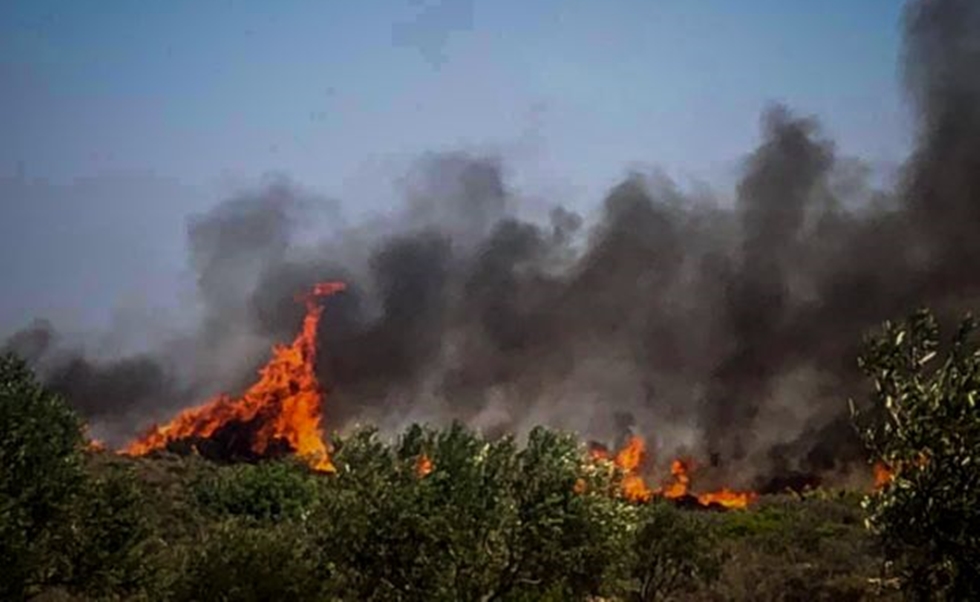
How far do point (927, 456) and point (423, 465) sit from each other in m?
14.5

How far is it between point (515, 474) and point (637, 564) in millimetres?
23268

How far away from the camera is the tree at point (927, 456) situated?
19344mm

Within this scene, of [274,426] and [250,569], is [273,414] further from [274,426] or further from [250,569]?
[250,569]

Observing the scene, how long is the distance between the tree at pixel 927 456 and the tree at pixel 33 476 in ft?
80.7

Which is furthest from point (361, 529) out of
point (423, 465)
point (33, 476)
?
point (33, 476)

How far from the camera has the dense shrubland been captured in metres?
20.1

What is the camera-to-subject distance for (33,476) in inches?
1256

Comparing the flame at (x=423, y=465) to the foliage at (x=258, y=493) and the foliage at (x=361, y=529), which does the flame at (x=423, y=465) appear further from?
the foliage at (x=258, y=493)

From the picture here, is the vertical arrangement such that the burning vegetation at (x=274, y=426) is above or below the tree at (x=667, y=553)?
above

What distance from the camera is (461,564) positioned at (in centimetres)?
2756

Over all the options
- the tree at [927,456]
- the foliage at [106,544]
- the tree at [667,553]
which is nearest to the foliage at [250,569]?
the foliage at [106,544]

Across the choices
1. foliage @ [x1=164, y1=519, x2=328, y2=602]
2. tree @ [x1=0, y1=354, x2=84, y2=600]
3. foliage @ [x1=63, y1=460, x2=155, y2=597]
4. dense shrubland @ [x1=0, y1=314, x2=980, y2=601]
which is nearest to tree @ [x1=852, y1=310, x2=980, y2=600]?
dense shrubland @ [x1=0, y1=314, x2=980, y2=601]

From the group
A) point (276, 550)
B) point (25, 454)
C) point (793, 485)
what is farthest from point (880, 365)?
point (793, 485)

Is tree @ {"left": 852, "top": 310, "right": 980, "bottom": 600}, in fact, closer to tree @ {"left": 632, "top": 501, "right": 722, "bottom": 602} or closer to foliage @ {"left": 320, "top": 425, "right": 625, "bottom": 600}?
foliage @ {"left": 320, "top": 425, "right": 625, "bottom": 600}
